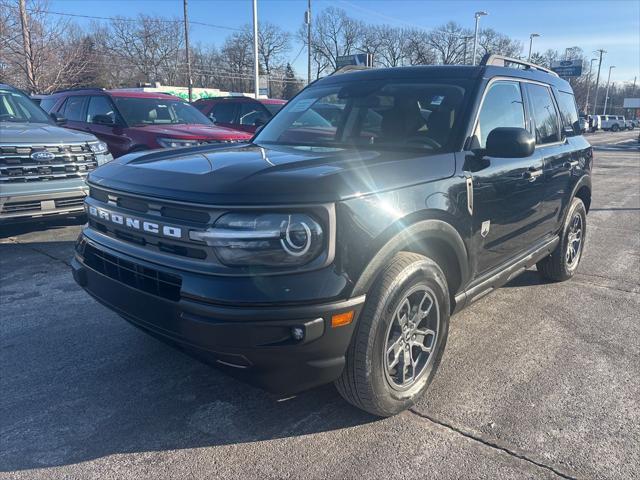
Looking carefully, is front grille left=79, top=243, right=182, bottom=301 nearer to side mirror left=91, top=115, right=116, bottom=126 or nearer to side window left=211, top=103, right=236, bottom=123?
side mirror left=91, top=115, right=116, bottom=126

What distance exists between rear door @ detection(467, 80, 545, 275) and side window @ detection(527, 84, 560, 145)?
8.9 inches

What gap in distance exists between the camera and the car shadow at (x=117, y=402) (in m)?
2.61

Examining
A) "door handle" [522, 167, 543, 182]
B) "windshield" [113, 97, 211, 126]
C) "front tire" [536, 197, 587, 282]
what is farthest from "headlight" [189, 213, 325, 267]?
"windshield" [113, 97, 211, 126]

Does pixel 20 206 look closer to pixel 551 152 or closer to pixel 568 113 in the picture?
pixel 551 152

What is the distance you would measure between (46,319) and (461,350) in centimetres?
326

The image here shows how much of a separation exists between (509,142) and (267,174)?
5.24ft

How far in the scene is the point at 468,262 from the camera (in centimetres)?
324

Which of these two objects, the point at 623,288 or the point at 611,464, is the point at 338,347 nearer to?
the point at 611,464

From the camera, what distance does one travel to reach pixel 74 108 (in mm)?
9375

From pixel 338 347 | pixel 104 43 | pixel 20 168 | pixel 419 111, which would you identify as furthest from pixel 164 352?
pixel 104 43

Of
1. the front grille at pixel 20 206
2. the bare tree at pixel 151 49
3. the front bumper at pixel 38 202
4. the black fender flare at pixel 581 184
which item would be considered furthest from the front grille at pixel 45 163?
the bare tree at pixel 151 49

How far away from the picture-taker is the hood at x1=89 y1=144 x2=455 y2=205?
231cm

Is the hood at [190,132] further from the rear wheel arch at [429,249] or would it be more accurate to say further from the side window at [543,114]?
the rear wheel arch at [429,249]

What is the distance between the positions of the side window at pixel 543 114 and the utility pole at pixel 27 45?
19.9 metres
